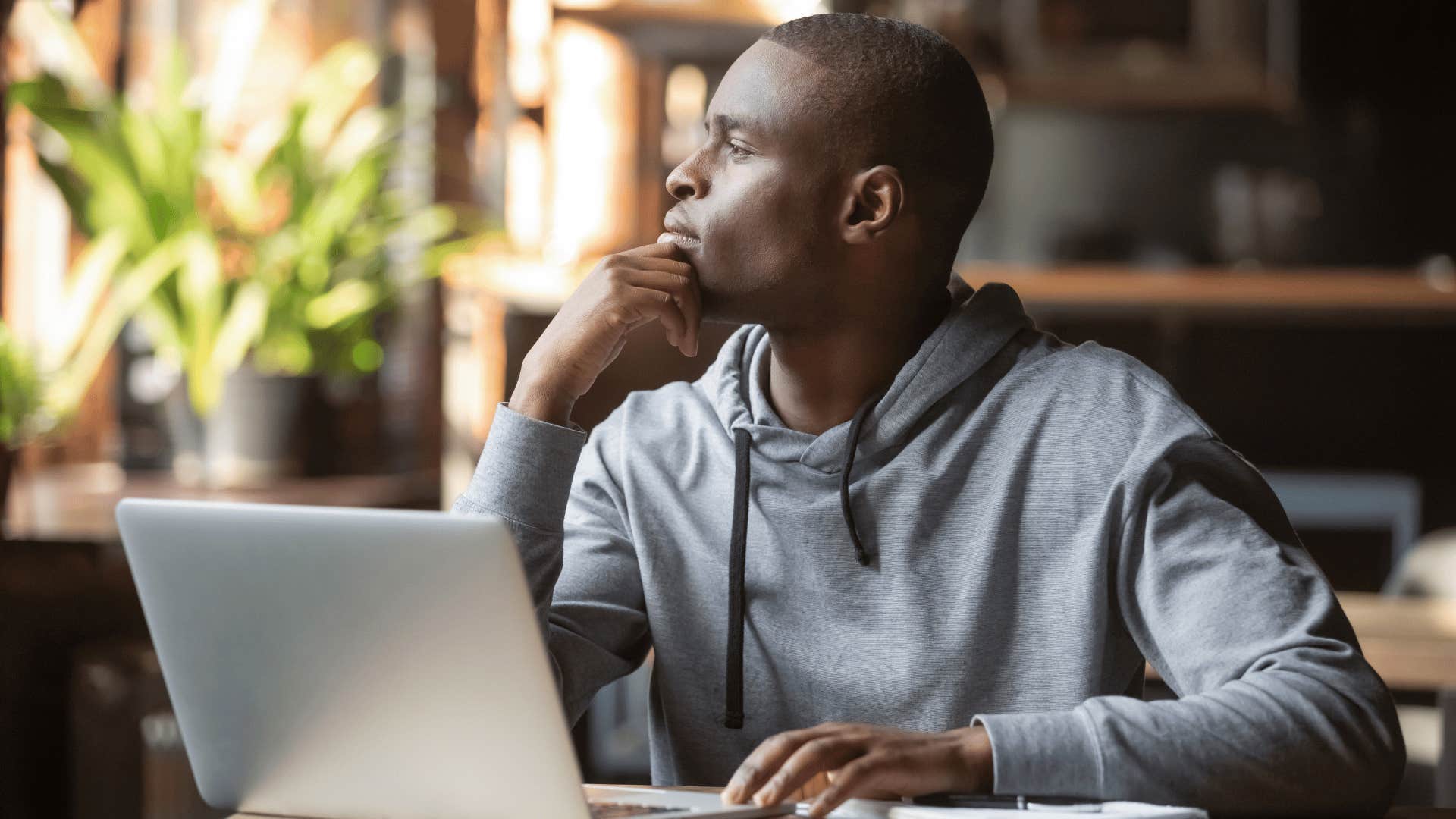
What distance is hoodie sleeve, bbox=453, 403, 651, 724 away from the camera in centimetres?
106

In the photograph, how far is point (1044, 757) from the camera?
87cm

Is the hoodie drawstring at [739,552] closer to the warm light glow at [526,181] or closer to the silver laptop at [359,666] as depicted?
the silver laptop at [359,666]

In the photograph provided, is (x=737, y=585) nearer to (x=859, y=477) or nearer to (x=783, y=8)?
(x=859, y=477)

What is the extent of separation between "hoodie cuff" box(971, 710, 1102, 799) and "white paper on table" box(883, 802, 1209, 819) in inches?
1.3

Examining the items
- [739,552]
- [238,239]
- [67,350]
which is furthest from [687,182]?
[67,350]

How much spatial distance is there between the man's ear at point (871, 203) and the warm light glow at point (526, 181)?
239 centimetres

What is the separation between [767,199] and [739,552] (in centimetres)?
26

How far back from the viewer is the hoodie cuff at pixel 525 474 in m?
1.06

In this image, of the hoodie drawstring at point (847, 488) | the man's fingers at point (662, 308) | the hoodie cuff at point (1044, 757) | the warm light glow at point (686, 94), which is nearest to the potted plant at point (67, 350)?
the man's fingers at point (662, 308)

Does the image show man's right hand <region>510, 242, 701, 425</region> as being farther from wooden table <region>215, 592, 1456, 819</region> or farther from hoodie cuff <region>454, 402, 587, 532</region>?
wooden table <region>215, 592, 1456, 819</region>

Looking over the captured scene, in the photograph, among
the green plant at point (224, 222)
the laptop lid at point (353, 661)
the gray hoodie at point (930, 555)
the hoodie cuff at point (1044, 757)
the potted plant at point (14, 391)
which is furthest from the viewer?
the green plant at point (224, 222)

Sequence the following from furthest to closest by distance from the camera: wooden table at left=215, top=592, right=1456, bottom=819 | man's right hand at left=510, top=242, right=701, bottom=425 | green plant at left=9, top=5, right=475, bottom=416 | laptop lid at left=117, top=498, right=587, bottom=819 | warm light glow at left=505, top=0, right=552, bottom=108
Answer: warm light glow at left=505, top=0, right=552, bottom=108, green plant at left=9, top=5, right=475, bottom=416, wooden table at left=215, top=592, right=1456, bottom=819, man's right hand at left=510, top=242, right=701, bottom=425, laptop lid at left=117, top=498, right=587, bottom=819

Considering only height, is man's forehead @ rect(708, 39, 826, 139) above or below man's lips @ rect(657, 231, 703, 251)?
above

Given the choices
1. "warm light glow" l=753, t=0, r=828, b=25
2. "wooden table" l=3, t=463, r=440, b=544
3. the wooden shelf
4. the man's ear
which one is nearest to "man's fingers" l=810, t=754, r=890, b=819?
the man's ear
